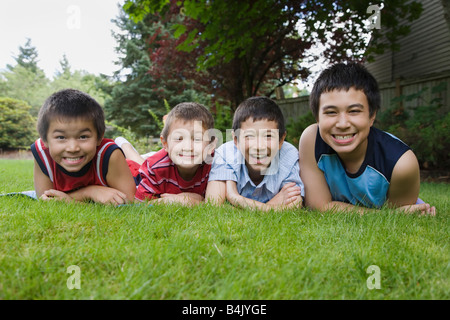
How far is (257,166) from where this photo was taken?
327cm

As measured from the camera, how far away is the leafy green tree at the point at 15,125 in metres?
25.7

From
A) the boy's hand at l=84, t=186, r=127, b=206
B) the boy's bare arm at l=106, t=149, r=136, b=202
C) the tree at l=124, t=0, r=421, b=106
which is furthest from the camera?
the tree at l=124, t=0, r=421, b=106

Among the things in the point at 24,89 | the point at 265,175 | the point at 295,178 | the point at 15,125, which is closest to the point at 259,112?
the point at 265,175

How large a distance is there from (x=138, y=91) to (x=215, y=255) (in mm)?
21975

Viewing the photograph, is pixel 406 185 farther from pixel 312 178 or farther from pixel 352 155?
pixel 312 178

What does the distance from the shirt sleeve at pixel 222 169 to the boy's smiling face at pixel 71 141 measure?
1.18m

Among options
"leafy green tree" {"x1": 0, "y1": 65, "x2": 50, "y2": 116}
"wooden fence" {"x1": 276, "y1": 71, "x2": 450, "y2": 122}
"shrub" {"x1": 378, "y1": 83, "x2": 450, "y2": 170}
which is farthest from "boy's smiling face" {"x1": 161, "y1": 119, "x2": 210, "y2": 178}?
"leafy green tree" {"x1": 0, "y1": 65, "x2": 50, "y2": 116}

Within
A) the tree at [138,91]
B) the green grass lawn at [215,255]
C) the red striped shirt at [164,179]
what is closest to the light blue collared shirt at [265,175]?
the red striped shirt at [164,179]

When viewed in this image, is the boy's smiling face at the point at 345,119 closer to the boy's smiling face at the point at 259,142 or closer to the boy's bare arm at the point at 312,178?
the boy's bare arm at the point at 312,178

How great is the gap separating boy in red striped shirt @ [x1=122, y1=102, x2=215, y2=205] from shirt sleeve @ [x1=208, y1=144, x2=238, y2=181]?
0.49ft

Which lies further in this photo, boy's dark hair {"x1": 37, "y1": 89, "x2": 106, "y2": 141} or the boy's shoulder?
the boy's shoulder

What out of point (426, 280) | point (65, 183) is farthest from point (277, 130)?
point (65, 183)

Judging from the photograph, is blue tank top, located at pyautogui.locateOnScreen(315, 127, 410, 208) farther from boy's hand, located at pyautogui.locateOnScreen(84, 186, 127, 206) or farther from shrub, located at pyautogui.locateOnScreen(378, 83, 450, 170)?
shrub, located at pyautogui.locateOnScreen(378, 83, 450, 170)

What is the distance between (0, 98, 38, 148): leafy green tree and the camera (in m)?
25.7
